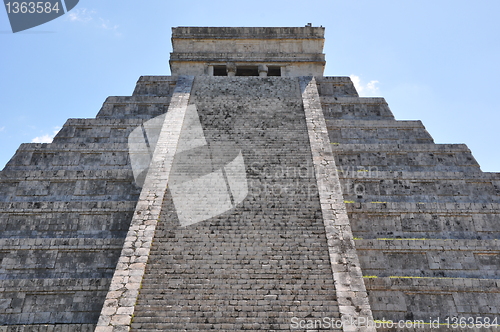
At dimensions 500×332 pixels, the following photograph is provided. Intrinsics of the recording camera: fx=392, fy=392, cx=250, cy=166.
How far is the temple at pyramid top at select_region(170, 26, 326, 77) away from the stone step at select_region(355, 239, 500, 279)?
9087 mm

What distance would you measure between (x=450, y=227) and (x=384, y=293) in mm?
2528

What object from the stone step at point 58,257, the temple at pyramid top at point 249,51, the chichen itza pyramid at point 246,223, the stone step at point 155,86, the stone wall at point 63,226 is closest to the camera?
the chichen itza pyramid at point 246,223

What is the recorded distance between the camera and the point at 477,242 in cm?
813

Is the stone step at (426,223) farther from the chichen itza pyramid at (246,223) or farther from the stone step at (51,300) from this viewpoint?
the stone step at (51,300)

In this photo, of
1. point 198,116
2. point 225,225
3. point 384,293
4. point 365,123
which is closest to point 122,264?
point 225,225

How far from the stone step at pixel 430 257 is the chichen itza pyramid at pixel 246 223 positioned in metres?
0.03

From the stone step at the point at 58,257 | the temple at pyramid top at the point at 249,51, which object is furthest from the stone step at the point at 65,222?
the temple at pyramid top at the point at 249,51

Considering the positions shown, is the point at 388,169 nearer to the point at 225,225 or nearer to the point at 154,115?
the point at 225,225

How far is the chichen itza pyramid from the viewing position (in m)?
6.75

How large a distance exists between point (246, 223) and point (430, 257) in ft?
12.5

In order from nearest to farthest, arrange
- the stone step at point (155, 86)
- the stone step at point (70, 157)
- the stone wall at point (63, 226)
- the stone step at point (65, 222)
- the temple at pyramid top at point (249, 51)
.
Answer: the stone wall at point (63, 226) < the stone step at point (65, 222) < the stone step at point (70, 157) < the stone step at point (155, 86) < the temple at pyramid top at point (249, 51)

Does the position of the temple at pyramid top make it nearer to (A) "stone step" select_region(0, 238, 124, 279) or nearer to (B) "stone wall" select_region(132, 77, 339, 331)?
(B) "stone wall" select_region(132, 77, 339, 331)

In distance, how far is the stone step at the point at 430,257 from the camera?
7832 mm

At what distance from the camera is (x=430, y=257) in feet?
26.3
